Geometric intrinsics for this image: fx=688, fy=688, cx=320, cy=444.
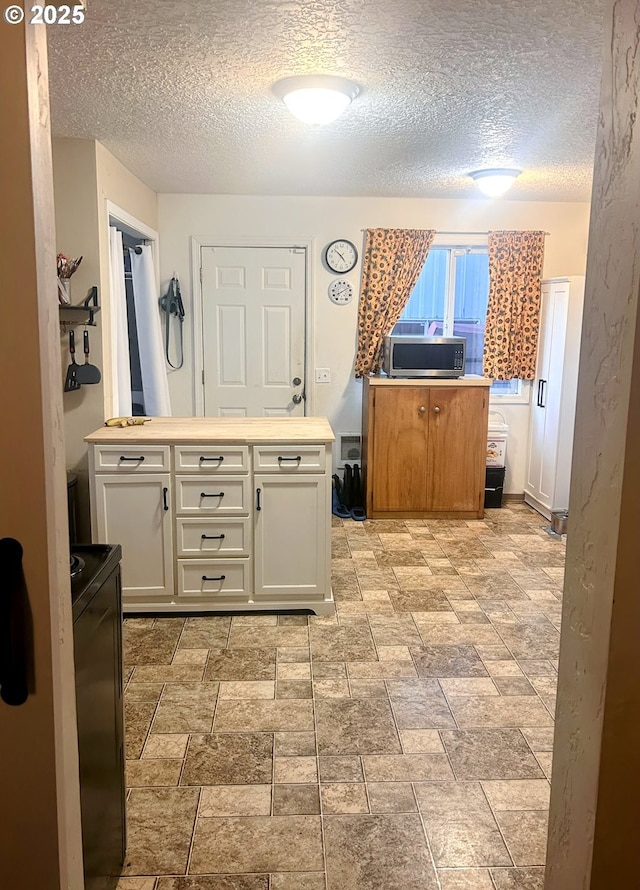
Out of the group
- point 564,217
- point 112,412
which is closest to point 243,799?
point 112,412

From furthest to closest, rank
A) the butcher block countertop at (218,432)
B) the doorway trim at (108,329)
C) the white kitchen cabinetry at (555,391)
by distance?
the white kitchen cabinetry at (555,391), the doorway trim at (108,329), the butcher block countertop at (218,432)

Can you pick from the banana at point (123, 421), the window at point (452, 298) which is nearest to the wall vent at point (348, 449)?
the window at point (452, 298)

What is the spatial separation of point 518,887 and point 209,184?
4.55 m

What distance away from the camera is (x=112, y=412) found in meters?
3.99

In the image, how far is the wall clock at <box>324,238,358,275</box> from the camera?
18.0ft

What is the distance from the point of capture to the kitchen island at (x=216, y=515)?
3.48 m

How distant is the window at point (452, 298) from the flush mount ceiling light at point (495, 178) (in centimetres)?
112

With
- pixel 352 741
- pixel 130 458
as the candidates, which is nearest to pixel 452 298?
pixel 130 458

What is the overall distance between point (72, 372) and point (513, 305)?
11.7 ft

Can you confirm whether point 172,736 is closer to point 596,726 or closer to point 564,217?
point 596,726

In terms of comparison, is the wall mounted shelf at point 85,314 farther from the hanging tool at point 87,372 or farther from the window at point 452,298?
the window at point 452,298

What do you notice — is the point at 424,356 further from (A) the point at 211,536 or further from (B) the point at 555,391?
(A) the point at 211,536

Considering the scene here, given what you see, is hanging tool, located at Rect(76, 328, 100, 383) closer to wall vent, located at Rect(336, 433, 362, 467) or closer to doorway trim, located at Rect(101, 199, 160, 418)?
doorway trim, located at Rect(101, 199, 160, 418)

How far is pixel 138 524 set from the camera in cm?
352
